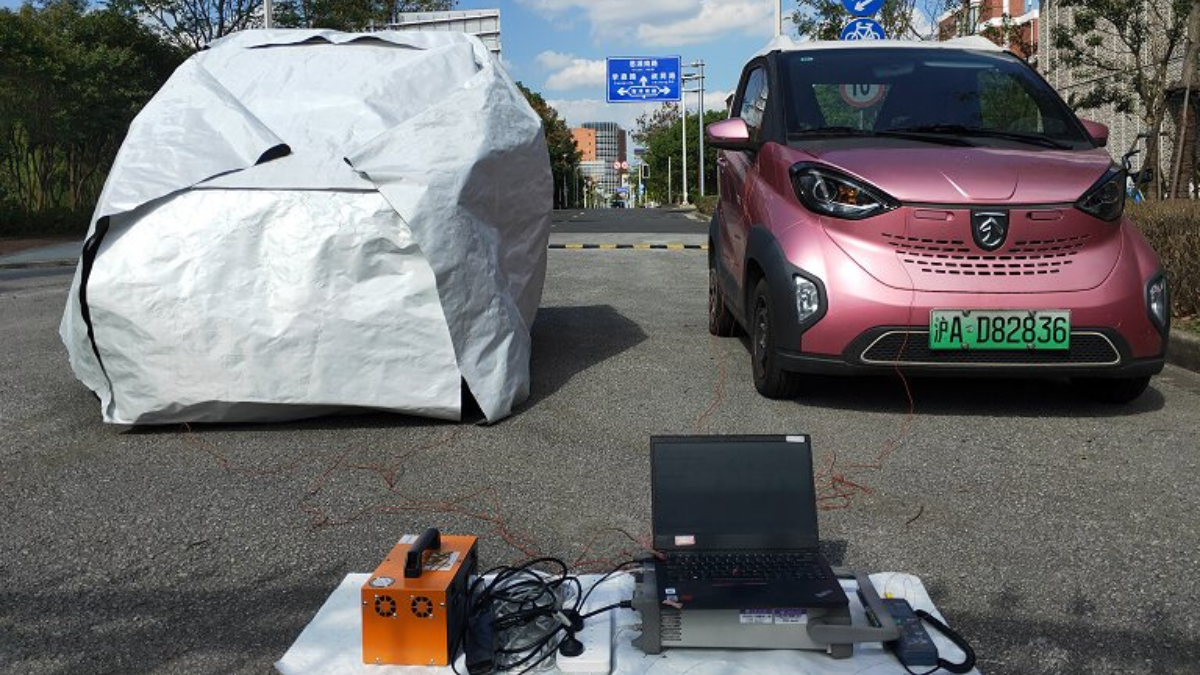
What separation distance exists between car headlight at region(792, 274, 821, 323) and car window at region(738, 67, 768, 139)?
4.23 ft

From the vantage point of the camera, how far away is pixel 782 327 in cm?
488

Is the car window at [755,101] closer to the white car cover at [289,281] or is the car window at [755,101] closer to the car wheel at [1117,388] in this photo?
the white car cover at [289,281]

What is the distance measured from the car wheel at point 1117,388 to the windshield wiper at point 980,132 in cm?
117

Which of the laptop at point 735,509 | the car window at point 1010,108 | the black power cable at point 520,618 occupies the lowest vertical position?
the black power cable at point 520,618

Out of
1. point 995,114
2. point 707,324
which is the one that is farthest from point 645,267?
point 995,114

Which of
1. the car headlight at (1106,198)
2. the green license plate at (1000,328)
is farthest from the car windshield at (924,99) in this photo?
the green license plate at (1000,328)

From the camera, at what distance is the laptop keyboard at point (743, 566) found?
2639mm

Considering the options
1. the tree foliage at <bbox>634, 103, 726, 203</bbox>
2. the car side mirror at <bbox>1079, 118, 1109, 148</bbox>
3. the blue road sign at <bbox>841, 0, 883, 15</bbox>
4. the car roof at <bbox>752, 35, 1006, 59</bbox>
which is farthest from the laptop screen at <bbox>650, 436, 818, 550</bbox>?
the tree foliage at <bbox>634, 103, 726, 203</bbox>

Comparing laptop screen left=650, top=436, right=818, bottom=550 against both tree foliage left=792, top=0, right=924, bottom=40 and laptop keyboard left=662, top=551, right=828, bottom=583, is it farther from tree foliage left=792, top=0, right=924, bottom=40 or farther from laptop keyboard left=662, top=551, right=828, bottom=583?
tree foliage left=792, top=0, right=924, bottom=40

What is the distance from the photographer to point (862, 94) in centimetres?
569

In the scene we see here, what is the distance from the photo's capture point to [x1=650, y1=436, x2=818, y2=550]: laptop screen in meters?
2.80

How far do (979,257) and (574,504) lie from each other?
2.16 m

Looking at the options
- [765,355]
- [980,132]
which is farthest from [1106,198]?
[765,355]

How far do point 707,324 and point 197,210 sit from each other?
402 cm
